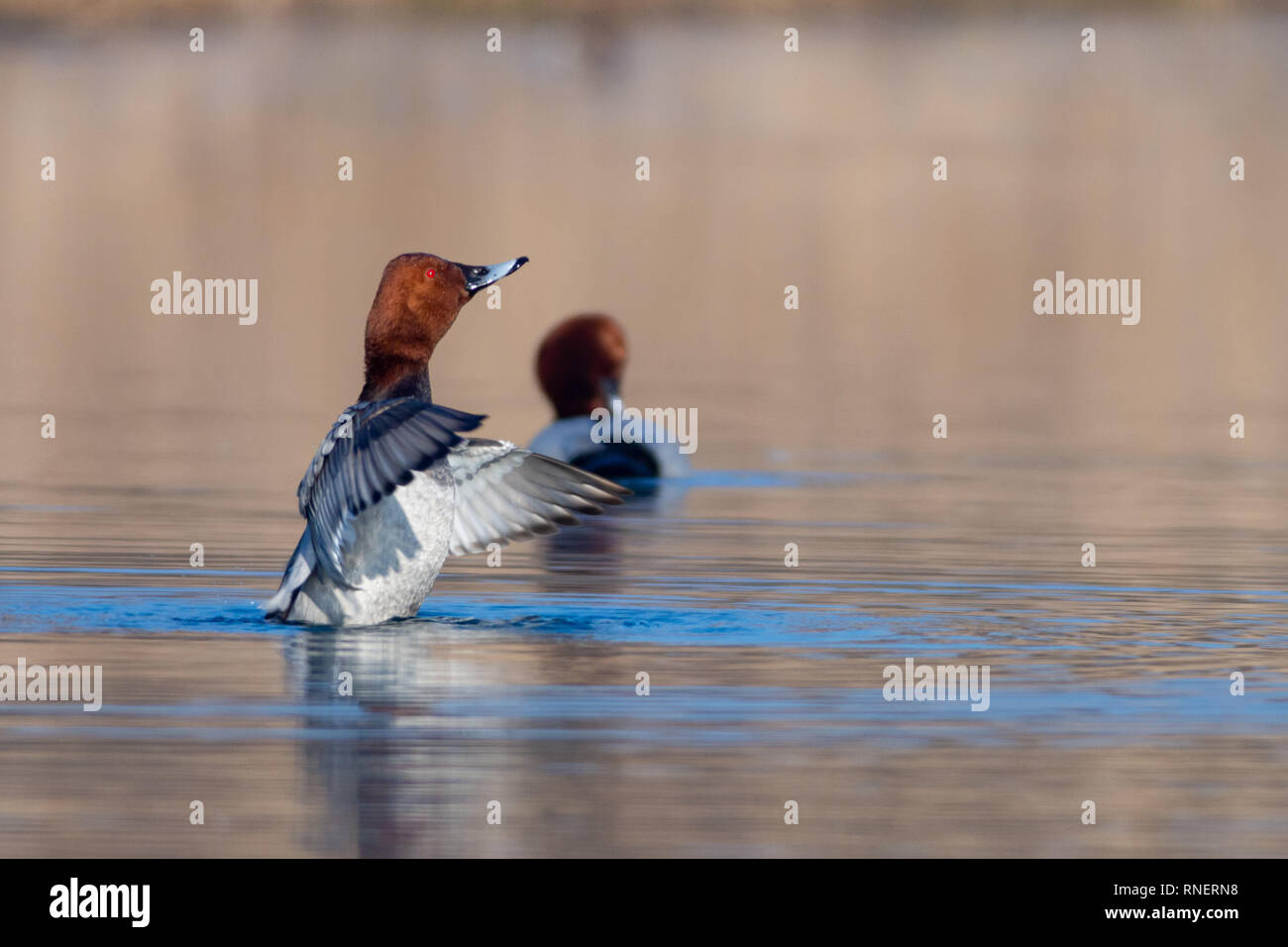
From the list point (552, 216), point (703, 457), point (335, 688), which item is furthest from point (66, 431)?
point (552, 216)

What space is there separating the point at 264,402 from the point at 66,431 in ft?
6.01

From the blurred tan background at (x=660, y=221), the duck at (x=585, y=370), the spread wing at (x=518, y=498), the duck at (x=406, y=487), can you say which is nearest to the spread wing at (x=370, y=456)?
the duck at (x=406, y=487)

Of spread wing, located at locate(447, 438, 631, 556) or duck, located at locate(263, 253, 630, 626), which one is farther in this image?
spread wing, located at locate(447, 438, 631, 556)

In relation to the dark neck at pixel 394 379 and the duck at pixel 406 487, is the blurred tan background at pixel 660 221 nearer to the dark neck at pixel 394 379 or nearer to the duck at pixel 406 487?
the duck at pixel 406 487

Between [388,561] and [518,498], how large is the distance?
2.76 ft

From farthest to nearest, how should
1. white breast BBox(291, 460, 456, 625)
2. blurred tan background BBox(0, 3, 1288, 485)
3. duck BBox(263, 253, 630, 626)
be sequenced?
blurred tan background BBox(0, 3, 1288, 485) → white breast BBox(291, 460, 456, 625) → duck BBox(263, 253, 630, 626)

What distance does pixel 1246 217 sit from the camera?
29.8 metres

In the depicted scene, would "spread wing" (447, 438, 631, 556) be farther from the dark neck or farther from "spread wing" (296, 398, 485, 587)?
"spread wing" (296, 398, 485, 587)

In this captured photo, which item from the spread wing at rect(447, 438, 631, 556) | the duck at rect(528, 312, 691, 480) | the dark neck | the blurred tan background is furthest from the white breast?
the duck at rect(528, 312, 691, 480)

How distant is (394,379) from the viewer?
8.51 metres

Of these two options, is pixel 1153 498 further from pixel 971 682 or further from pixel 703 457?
pixel 971 682

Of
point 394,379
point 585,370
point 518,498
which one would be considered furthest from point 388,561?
point 585,370

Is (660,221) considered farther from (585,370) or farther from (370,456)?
(370,456)

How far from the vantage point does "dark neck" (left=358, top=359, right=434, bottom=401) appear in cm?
849
